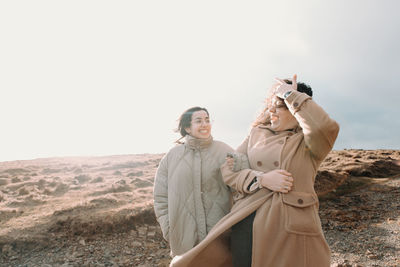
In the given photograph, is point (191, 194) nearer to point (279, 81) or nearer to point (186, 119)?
point (186, 119)

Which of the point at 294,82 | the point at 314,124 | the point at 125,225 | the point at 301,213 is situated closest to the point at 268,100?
the point at 294,82

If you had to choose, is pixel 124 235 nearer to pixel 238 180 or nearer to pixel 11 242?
pixel 11 242

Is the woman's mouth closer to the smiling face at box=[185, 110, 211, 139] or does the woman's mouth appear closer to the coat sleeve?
the coat sleeve

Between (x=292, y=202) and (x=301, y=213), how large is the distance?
11 centimetres

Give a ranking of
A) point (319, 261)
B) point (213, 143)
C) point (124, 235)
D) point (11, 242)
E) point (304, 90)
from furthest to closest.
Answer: point (124, 235), point (11, 242), point (213, 143), point (304, 90), point (319, 261)

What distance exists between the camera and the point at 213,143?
3473mm

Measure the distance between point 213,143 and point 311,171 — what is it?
131 centimetres

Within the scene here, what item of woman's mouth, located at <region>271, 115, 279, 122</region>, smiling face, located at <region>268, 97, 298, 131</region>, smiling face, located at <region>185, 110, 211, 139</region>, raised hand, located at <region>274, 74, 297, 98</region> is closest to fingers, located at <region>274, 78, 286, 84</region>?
raised hand, located at <region>274, 74, 297, 98</region>

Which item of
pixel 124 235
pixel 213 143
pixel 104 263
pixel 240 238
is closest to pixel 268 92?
pixel 213 143

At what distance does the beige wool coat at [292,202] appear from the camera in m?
2.31

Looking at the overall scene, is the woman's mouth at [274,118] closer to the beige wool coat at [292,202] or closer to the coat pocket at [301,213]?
the beige wool coat at [292,202]

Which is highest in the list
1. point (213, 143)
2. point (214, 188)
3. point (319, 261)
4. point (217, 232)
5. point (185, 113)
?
point (185, 113)

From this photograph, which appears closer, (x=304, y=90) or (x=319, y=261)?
(x=319, y=261)

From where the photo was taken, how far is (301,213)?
2348 millimetres
